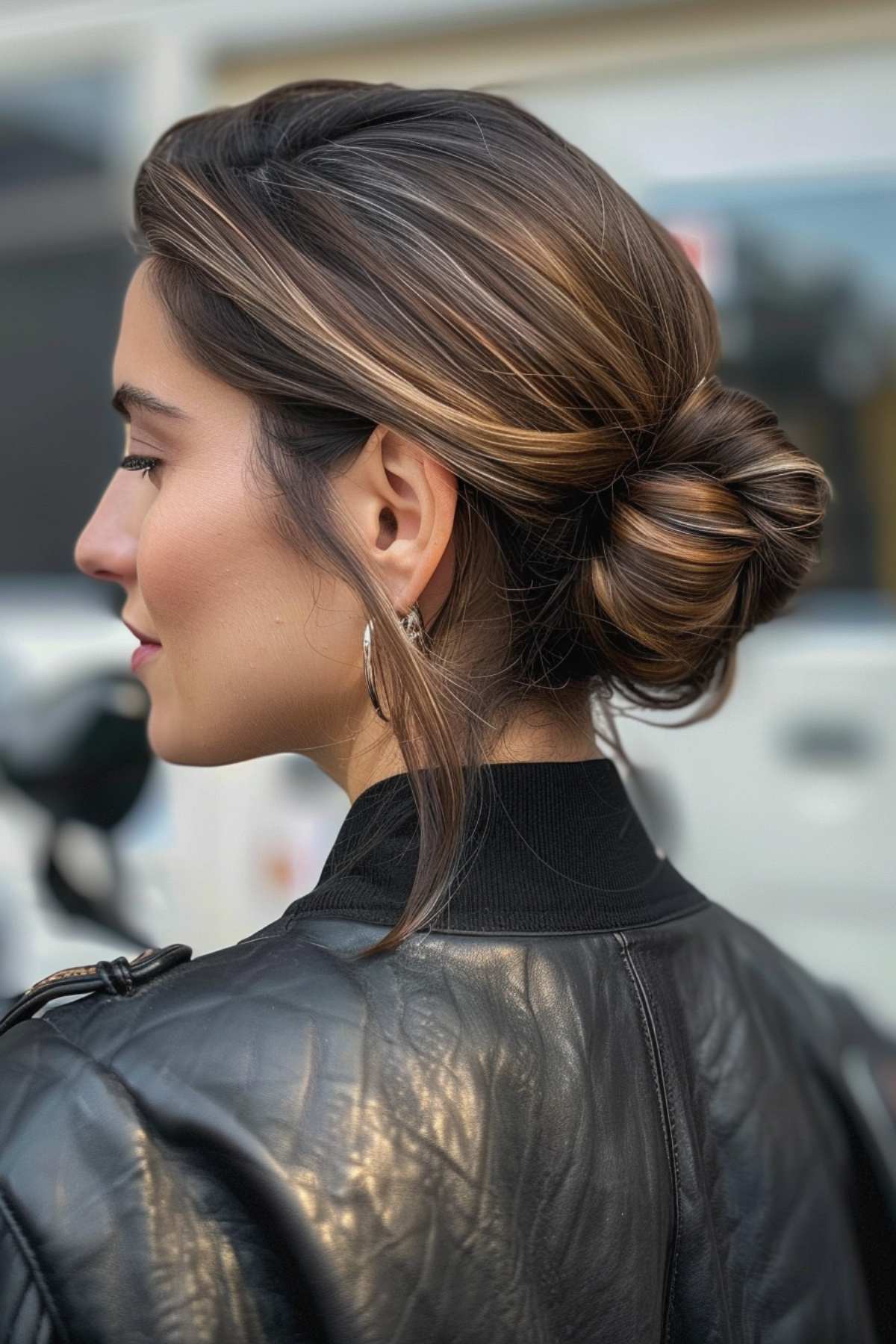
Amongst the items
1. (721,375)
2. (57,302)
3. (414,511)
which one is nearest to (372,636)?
(414,511)

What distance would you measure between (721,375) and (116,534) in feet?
5.55

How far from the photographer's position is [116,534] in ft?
3.24

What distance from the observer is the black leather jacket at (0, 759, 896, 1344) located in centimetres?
66

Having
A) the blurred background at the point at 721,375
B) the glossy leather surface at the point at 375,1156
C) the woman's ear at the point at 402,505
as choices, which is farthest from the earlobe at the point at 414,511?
the blurred background at the point at 721,375

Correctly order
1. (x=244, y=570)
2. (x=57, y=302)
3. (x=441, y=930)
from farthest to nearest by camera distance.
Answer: (x=57, y=302) → (x=244, y=570) → (x=441, y=930)

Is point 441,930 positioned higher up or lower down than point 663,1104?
higher up

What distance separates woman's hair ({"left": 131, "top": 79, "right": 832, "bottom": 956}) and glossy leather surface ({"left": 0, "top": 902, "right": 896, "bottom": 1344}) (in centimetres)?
6

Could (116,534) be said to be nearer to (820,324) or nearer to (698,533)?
(698,533)

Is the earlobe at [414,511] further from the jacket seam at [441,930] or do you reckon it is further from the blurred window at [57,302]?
the blurred window at [57,302]

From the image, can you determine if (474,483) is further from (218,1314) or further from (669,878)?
(218,1314)

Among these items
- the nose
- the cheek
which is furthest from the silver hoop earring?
the nose

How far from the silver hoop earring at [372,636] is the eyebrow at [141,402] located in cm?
20

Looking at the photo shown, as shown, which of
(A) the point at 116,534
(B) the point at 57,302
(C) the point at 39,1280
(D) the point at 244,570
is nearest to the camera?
(C) the point at 39,1280

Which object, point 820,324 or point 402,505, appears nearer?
point 402,505
